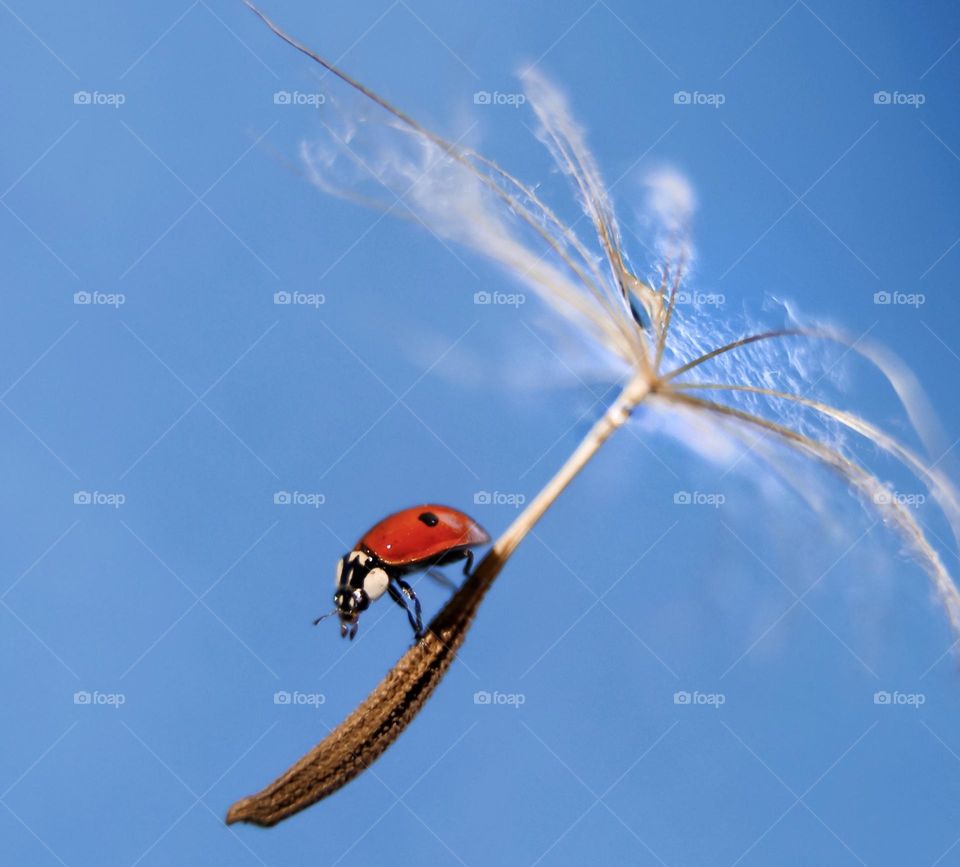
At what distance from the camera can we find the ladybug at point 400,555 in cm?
375

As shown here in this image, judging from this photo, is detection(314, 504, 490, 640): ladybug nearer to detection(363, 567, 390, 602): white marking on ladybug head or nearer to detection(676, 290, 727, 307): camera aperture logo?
detection(363, 567, 390, 602): white marking on ladybug head

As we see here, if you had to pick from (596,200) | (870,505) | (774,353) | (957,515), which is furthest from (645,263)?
(957,515)

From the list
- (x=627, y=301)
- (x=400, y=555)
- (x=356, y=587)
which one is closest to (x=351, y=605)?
(x=356, y=587)

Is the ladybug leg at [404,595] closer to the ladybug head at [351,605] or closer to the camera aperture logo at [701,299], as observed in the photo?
the ladybug head at [351,605]

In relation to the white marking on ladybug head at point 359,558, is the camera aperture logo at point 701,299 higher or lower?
higher

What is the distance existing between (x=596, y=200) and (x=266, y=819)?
2.20 m

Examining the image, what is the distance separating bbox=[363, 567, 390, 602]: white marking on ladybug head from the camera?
12.6 feet

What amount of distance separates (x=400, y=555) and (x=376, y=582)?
0.13 m

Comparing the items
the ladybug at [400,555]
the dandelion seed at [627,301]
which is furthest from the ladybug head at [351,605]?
the dandelion seed at [627,301]

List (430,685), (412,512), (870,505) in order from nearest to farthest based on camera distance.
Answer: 1. (430,685)
2. (412,512)
3. (870,505)

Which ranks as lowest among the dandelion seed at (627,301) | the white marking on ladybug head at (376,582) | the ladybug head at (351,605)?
the ladybug head at (351,605)

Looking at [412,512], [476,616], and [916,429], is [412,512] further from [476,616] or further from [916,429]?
[916,429]

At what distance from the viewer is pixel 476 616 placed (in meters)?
3.54

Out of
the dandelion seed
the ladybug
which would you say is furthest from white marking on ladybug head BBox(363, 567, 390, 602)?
the dandelion seed
